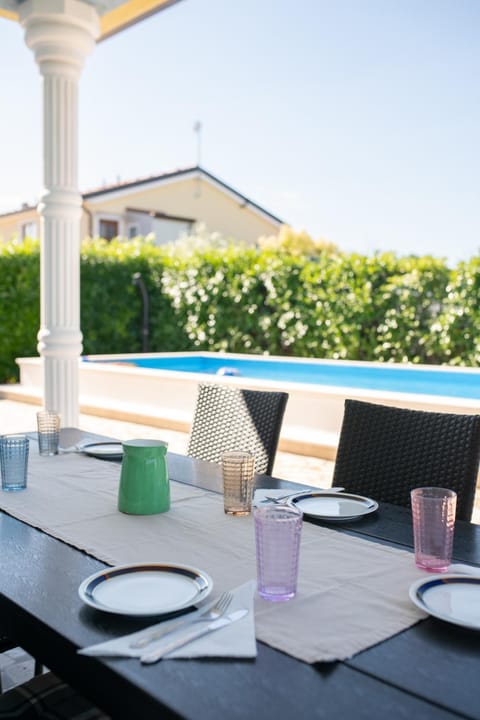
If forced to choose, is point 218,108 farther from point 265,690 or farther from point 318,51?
point 265,690

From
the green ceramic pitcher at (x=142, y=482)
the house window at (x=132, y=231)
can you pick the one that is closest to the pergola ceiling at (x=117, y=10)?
the green ceramic pitcher at (x=142, y=482)

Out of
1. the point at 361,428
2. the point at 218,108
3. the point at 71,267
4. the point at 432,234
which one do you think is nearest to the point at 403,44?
the point at 218,108

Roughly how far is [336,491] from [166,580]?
623 millimetres

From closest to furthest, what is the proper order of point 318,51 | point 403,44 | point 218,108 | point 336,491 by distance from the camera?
point 336,491 → point 403,44 → point 318,51 → point 218,108

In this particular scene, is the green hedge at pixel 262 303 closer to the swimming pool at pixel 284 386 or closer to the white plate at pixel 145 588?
the swimming pool at pixel 284 386

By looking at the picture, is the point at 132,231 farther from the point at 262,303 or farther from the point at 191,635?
the point at 191,635

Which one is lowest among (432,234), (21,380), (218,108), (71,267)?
(21,380)

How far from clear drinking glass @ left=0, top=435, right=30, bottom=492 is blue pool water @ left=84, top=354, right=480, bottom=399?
529 cm

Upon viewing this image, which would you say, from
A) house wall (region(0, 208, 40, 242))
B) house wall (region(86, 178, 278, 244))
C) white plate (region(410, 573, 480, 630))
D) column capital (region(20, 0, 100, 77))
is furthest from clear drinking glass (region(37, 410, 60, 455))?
house wall (region(0, 208, 40, 242))

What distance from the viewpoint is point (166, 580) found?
1.06m

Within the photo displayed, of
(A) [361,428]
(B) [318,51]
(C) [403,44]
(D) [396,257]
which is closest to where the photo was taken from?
(A) [361,428]

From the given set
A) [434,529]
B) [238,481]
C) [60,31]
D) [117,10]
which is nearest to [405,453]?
[238,481]

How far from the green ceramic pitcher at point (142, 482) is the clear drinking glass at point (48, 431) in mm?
530

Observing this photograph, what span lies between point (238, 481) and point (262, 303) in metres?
6.86
